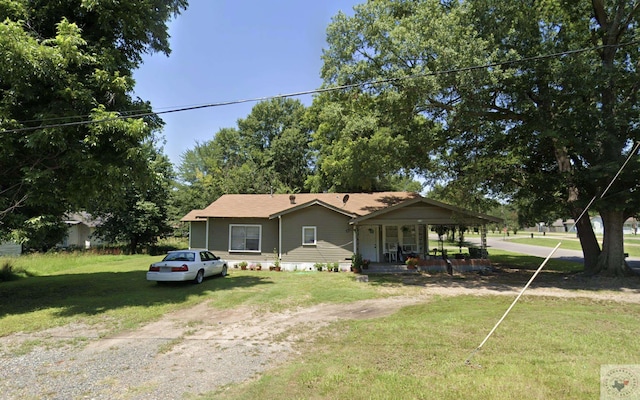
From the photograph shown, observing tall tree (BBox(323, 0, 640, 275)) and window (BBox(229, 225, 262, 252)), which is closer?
tall tree (BBox(323, 0, 640, 275))

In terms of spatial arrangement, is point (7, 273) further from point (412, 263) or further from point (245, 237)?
point (412, 263)

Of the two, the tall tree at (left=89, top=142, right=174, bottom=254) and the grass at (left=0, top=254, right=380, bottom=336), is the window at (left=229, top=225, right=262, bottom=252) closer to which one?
the grass at (left=0, top=254, right=380, bottom=336)

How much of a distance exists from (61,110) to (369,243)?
15.7m

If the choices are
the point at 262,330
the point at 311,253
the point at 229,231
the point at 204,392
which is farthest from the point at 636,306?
the point at 229,231

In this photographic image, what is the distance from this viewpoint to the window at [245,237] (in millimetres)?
20516

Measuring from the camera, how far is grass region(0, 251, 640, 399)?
4.66 m

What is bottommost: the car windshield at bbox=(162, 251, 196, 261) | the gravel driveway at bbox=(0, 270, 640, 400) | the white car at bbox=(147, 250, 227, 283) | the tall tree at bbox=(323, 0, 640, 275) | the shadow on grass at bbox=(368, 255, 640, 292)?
the shadow on grass at bbox=(368, 255, 640, 292)

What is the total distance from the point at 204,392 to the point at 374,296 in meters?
7.83

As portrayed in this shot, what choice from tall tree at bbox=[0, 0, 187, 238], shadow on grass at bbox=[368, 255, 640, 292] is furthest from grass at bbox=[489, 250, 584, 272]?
tall tree at bbox=[0, 0, 187, 238]

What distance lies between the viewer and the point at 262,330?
7.72 m

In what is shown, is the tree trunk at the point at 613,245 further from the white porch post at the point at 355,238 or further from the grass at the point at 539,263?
the white porch post at the point at 355,238

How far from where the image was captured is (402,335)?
22.8 feet

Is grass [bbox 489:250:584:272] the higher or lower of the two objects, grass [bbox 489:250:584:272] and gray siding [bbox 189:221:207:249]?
the lower

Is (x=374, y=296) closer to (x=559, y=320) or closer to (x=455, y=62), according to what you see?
(x=559, y=320)
